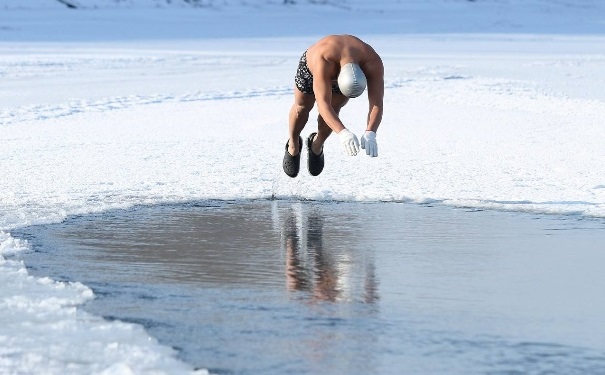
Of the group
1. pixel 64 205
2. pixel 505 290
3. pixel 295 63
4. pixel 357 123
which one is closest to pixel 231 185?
pixel 64 205

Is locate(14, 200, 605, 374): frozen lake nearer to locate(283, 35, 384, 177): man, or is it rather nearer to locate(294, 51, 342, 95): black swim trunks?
locate(283, 35, 384, 177): man

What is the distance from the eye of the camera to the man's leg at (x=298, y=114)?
7.56 metres

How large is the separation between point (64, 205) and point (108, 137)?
3.93 meters

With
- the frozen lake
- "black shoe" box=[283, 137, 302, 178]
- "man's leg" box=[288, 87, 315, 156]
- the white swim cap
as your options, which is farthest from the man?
"black shoe" box=[283, 137, 302, 178]

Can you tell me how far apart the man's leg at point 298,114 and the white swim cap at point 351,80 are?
2.61 feet

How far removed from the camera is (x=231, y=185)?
7.91 meters

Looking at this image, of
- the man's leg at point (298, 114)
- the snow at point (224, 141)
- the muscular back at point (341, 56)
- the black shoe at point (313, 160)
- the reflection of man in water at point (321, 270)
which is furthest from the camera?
the black shoe at point (313, 160)

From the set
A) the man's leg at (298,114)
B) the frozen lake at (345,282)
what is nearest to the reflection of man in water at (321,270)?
the frozen lake at (345,282)

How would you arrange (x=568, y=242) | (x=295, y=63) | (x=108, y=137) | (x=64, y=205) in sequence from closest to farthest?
(x=568, y=242)
(x=64, y=205)
(x=108, y=137)
(x=295, y=63)

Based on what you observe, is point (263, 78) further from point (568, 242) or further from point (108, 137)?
point (568, 242)

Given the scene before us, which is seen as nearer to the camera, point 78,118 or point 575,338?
point 575,338

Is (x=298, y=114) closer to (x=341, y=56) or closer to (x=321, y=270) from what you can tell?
(x=341, y=56)

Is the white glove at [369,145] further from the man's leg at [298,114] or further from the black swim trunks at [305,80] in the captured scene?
the man's leg at [298,114]

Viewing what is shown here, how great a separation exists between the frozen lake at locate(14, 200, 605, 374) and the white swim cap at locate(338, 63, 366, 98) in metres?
0.70
